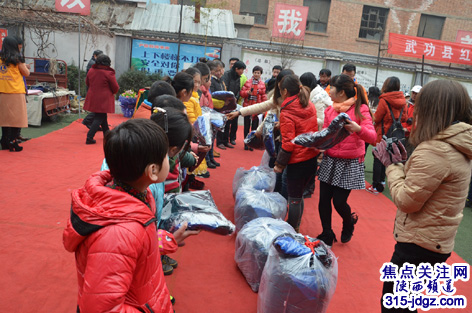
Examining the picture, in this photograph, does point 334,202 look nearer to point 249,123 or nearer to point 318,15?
point 249,123

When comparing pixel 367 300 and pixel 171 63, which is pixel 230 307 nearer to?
pixel 367 300

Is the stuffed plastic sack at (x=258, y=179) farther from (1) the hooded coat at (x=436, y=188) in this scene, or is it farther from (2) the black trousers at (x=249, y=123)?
(2) the black trousers at (x=249, y=123)

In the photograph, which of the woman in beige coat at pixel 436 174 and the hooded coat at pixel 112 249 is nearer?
the hooded coat at pixel 112 249

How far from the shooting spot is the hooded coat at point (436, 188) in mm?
1847

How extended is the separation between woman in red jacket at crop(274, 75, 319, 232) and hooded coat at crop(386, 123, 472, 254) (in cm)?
146

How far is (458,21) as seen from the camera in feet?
63.6

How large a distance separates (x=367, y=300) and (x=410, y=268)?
961 mm

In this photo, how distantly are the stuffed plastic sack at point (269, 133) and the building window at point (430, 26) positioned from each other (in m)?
18.5

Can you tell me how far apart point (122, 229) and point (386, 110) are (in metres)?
5.23

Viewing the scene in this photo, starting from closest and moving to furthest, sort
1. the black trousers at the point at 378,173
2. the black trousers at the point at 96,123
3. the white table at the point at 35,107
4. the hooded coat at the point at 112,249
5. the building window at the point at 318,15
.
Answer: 1. the hooded coat at the point at 112,249
2. the black trousers at the point at 378,173
3. the black trousers at the point at 96,123
4. the white table at the point at 35,107
5. the building window at the point at 318,15

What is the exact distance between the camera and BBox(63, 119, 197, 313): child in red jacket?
110 centimetres

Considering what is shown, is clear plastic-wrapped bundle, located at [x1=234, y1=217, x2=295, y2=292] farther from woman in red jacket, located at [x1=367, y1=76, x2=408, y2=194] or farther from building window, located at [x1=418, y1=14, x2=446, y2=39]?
building window, located at [x1=418, y1=14, x2=446, y2=39]

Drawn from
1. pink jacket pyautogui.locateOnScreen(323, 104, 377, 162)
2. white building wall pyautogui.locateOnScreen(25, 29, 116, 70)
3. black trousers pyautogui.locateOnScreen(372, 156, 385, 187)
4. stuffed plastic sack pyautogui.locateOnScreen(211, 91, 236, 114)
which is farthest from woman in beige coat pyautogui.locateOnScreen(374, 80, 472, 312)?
white building wall pyautogui.locateOnScreen(25, 29, 116, 70)

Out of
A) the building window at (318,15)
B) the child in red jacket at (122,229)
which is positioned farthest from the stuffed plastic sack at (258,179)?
the building window at (318,15)
